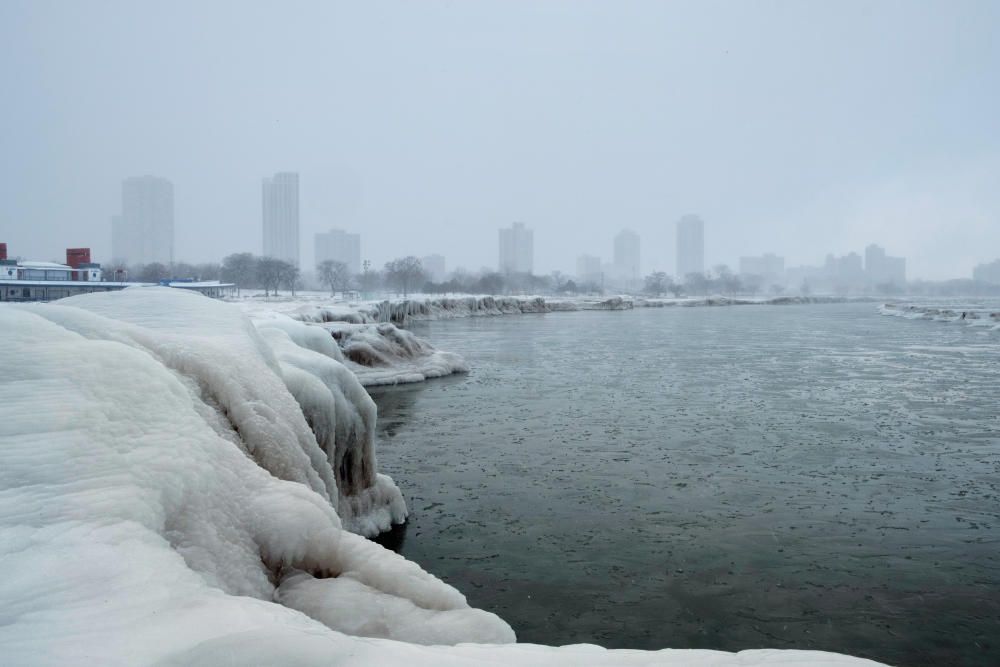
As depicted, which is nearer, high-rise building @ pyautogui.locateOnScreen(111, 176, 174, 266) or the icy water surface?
the icy water surface

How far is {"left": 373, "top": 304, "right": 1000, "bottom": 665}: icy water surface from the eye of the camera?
761 centimetres

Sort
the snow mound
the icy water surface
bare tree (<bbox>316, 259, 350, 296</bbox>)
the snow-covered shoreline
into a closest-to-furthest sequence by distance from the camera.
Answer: the icy water surface → the snow mound → the snow-covered shoreline → bare tree (<bbox>316, 259, 350, 296</bbox>)

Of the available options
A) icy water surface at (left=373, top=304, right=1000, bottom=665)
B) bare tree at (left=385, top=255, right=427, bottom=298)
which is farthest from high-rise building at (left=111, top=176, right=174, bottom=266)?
icy water surface at (left=373, top=304, right=1000, bottom=665)

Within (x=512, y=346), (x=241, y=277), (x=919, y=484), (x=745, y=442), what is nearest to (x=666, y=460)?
(x=745, y=442)

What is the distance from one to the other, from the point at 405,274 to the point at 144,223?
84625 millimetres

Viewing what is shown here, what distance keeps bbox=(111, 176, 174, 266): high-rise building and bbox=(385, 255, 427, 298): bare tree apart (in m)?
65.8

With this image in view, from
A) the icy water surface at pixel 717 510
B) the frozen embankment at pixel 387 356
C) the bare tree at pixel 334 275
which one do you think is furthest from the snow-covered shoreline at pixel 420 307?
the bare tree at pixel 334 275

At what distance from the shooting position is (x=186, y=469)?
14.1 feet

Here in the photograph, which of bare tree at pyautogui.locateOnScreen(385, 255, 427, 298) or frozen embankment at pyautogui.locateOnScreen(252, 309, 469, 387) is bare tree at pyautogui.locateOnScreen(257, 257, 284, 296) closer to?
bare tree at pyautogui.locateOnScreen(385, 255, 427, 298)

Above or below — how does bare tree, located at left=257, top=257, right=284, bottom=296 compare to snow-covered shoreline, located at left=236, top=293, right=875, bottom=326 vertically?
above

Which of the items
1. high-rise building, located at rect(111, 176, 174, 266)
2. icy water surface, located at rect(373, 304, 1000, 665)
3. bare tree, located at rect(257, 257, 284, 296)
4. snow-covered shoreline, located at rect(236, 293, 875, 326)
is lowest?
icy water surface, located at rect(373, 304, 1000, 665)

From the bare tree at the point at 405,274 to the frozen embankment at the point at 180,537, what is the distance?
123 m

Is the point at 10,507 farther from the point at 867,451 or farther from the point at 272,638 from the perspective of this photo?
the point at 867,451

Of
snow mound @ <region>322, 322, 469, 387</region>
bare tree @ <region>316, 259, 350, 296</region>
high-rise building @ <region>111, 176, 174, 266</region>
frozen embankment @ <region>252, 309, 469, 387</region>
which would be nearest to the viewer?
frozen embankment @ <region>252, 309, 469, 387</region>
